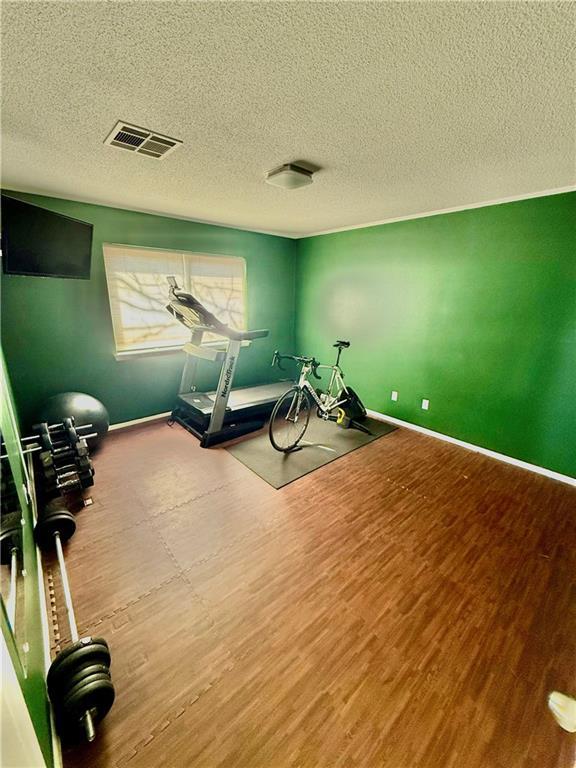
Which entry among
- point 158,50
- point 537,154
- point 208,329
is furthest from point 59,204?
point 537,154

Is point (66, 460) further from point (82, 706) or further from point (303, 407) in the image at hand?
point (303, 407)

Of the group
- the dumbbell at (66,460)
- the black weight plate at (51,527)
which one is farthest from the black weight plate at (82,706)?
the dumbbell at (66,460)

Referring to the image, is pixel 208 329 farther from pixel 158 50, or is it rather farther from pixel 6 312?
pixel 158 50

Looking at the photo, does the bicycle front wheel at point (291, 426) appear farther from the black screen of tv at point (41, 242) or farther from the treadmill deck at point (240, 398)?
the black screen of tv at point (41, 242)

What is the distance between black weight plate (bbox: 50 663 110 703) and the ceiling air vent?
2529 millimetres

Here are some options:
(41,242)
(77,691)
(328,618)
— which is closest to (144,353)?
(41,242)

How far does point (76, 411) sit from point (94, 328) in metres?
0.98

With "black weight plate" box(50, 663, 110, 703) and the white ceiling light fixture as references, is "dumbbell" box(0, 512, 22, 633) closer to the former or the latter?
"black weight plate" box(50, 663, 110, 703)

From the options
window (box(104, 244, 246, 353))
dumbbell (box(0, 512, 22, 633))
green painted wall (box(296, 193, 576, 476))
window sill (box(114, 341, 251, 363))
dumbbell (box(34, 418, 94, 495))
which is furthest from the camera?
window sill (box(114, 341, 251, 363))

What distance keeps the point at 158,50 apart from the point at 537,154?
2200 mm

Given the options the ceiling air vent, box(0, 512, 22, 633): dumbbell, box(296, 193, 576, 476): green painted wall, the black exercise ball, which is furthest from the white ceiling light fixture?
the black exercise ball

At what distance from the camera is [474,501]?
8.50ft

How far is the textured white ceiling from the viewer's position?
36.9 inches

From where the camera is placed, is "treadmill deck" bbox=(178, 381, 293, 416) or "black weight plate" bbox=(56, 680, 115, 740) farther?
"treadmill deck" bbox=(178, 381, 293, 416)
